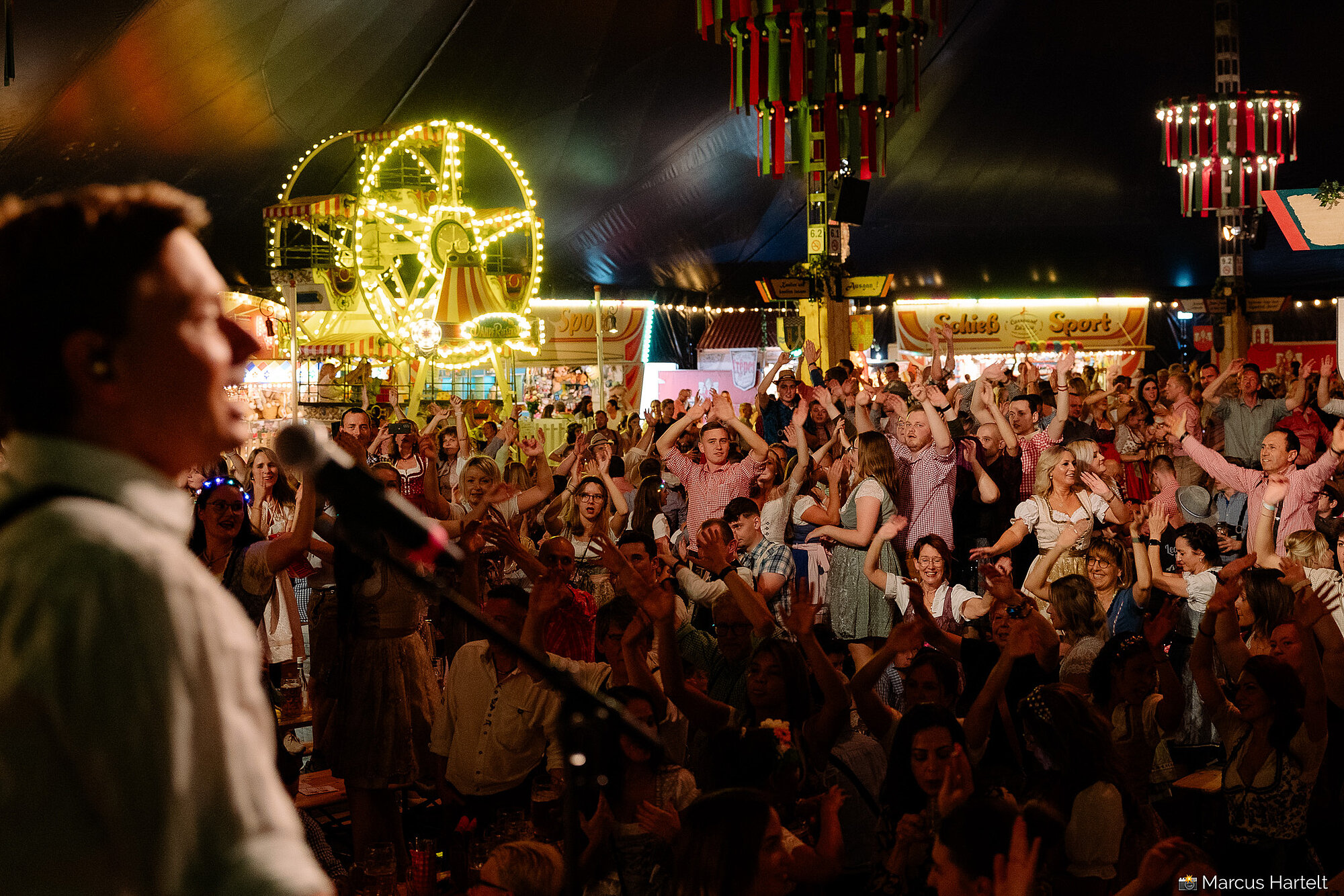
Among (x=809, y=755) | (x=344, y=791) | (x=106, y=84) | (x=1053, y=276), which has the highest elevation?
(x=106, y=84)

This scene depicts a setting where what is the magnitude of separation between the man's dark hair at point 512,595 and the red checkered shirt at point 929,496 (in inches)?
109

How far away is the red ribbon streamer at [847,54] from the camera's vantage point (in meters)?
8.73

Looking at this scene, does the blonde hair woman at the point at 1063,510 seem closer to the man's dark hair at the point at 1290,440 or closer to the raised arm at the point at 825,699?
the man's dark hair at the point at 1290,440

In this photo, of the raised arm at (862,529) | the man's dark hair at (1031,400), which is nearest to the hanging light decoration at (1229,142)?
the man's dark hair at (1031,400)

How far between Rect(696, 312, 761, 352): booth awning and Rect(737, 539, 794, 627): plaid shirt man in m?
17.8

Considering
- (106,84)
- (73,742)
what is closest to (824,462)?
(73,742)

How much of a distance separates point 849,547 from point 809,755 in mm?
2552

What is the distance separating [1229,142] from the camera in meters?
17.4

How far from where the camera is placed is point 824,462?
820 cm

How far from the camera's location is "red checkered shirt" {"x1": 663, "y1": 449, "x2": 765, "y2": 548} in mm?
6617

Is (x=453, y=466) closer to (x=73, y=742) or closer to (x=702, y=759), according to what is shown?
(x=702, y=759)

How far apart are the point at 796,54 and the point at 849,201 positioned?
5936mm

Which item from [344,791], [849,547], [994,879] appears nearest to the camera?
[994,879]

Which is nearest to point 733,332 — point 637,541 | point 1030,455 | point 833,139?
point 833,139
